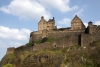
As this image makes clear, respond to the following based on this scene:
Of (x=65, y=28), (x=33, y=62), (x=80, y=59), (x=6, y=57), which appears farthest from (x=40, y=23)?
(x=80, y=59)

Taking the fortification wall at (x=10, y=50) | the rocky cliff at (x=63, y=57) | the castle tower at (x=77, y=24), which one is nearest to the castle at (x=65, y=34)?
the castle tower at (x=77, y=24)

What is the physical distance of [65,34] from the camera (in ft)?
235

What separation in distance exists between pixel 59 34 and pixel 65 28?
2983 millimetres

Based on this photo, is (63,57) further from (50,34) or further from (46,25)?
(46,25)

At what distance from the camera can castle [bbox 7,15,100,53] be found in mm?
59787

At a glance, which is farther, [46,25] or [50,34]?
[46,25]

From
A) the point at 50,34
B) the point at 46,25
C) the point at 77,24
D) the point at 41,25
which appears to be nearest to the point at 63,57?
the point at 50,34

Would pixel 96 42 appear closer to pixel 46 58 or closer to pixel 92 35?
pixel 92 35

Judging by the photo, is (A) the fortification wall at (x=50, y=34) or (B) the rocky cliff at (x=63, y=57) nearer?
(B) the rocky cliff at (x=63, y=57)

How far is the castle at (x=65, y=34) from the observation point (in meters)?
59.8

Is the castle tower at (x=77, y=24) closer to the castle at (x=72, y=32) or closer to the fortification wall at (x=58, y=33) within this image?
the castle at (x=72, y=32)

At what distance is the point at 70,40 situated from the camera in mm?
62531

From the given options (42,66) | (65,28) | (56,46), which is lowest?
(42,66)

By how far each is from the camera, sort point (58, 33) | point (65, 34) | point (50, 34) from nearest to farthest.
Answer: point (65, 34)
point (58, 33)
point (50, 34)
